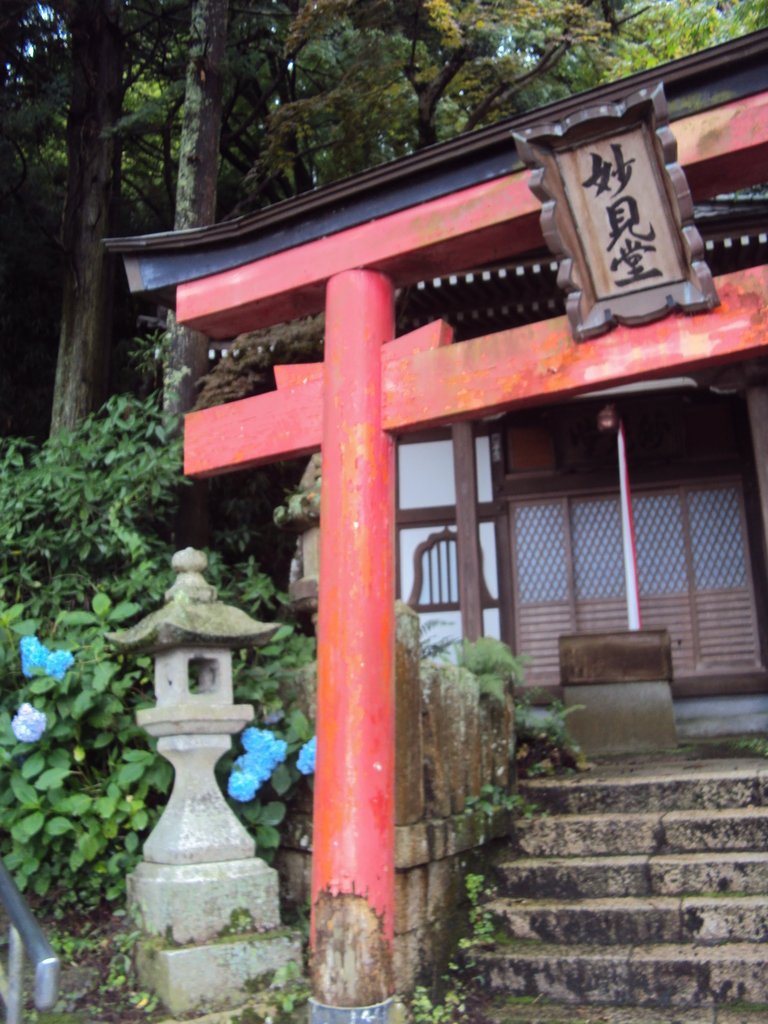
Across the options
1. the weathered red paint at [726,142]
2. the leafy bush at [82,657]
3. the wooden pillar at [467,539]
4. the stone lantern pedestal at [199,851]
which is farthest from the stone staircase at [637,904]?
the weathered red paint at [726,142]

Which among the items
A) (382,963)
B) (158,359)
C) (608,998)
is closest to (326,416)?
(382,963)

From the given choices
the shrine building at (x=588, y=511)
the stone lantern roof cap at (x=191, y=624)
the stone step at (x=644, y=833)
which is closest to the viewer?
the stone lantern roof cap at (x=191, y=624)

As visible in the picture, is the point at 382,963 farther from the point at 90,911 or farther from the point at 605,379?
the point at 605,379

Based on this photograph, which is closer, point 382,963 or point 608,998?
point 382,963

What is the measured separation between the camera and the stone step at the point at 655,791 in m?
5.57

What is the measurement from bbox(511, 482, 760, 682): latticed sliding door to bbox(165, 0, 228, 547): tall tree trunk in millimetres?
3451

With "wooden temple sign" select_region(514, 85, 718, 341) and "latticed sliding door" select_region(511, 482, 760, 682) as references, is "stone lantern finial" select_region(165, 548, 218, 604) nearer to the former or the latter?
"wooden temple sign" select_region(514, 85, 718, 341)

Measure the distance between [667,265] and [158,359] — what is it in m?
6.31

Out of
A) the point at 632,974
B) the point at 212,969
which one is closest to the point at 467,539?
the point at 632,974

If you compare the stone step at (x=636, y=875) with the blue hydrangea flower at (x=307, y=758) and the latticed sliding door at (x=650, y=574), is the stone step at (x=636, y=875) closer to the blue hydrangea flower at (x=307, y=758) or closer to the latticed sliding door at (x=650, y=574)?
the blue hydrangea flower at (x=307, y=758)

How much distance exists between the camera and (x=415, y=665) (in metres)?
4.81

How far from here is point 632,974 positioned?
448cm

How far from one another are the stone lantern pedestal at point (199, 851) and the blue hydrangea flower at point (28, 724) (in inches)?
17.2

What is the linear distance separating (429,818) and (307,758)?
732 millimetres
